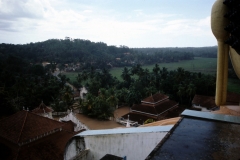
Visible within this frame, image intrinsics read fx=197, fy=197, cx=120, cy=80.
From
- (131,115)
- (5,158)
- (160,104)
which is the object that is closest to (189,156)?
(5,158)

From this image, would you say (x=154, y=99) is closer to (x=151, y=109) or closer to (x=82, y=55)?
(x=151, y=109)

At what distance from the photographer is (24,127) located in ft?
44.4

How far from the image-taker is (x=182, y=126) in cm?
384

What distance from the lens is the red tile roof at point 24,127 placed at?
13.0 meters

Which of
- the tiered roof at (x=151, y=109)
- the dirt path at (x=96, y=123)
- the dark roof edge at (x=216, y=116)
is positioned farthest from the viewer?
the tiered roof at (x=151, y=109)

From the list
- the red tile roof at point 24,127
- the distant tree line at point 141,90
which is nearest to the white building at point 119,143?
the red tile roof at point 24,127

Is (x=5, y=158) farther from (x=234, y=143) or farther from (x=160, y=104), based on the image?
(x=160, y=104)

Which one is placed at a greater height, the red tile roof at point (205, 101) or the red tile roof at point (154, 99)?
the red tile roof at point (154, 99)

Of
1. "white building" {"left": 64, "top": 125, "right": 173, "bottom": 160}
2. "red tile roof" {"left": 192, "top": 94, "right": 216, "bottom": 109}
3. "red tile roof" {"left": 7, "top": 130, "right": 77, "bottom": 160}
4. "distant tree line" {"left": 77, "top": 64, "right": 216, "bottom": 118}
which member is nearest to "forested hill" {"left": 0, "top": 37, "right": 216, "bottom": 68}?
"distant tree line" {"left": 77, "top": 64, "right": 216, "bottom": 118}

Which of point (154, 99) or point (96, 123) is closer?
point (96, 123)

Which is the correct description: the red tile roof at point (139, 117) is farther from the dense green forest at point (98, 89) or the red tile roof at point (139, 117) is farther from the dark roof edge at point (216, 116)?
the dark roof edge at point (216, 116)

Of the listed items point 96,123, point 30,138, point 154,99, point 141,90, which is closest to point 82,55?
point 141,90

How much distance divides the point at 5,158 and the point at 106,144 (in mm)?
9146

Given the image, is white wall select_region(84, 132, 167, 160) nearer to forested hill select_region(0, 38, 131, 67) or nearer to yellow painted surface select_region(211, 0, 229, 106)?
yellow painted surface select_region(211, 0, 229, 106)
